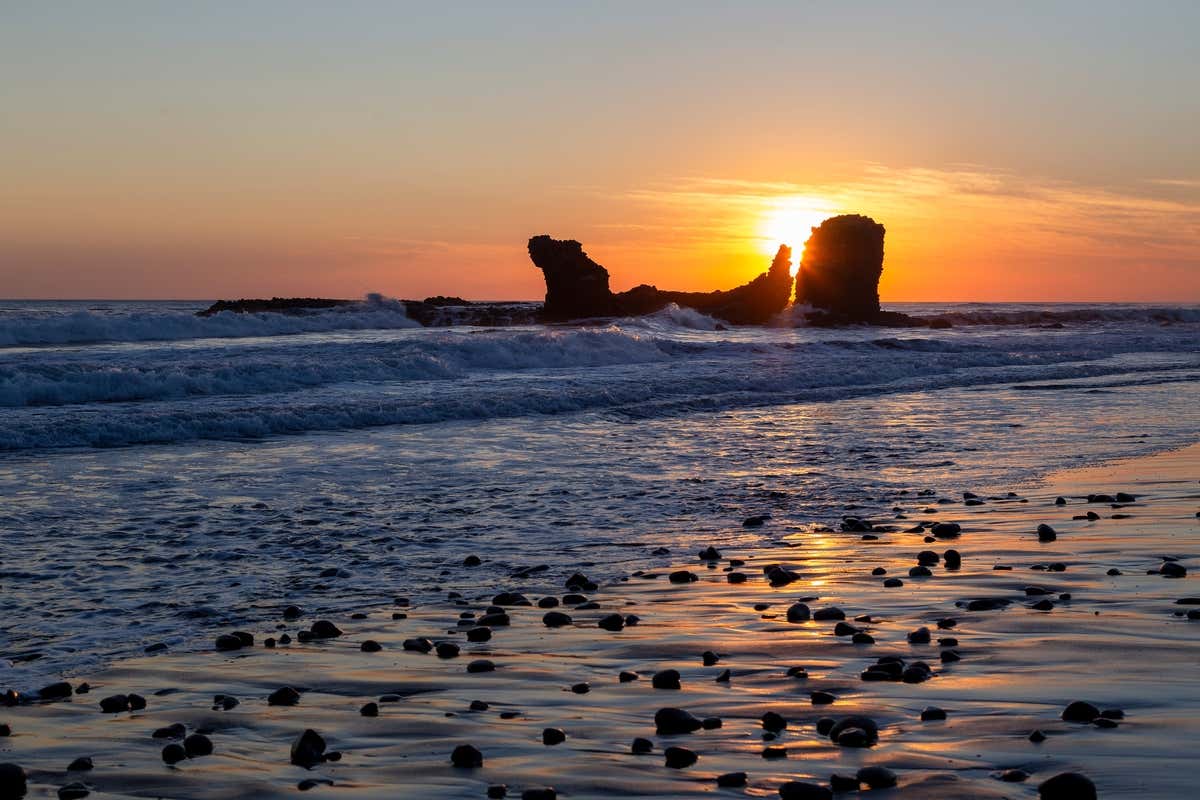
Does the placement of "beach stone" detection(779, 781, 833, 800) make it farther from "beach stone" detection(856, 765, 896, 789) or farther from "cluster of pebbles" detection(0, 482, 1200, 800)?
"beach stone" detection(856, 765, 896, 789)

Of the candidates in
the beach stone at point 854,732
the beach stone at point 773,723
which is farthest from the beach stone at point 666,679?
the beach stone at point 854,732

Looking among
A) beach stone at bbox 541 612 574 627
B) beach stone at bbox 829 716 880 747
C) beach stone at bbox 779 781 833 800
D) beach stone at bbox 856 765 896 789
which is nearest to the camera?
beach stone at bbox 779 781 833 800

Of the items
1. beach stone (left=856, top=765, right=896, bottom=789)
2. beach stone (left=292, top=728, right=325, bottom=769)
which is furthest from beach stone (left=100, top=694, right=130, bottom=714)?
beach stone (left=856, top=765, right=896, bottom=789)

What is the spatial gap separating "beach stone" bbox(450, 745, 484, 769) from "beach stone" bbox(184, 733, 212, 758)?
104 centimetres

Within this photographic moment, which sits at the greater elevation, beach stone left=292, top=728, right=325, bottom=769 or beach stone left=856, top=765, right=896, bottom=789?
beach stone left=856, top=765, right=896, bottom=789

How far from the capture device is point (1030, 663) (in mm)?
5336

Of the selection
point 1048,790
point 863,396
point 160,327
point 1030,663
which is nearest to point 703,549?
point 1030,663

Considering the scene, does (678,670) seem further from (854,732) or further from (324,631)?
(324,631)

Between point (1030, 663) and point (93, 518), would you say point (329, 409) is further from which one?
point (1030, 663)

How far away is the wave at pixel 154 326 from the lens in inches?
1688

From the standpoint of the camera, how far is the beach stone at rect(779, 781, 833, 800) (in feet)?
12.1

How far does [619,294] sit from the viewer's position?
225 feet

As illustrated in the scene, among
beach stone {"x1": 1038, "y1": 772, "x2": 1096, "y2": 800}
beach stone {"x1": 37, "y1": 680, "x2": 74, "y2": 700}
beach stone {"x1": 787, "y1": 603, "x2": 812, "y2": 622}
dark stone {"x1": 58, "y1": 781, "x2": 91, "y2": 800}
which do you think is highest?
beach stone {"x1": 1038, "y1": 772, "x2": 1096, "y2": 800}

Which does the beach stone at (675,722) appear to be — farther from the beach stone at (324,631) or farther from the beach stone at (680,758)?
the beach stone at (324,631)
